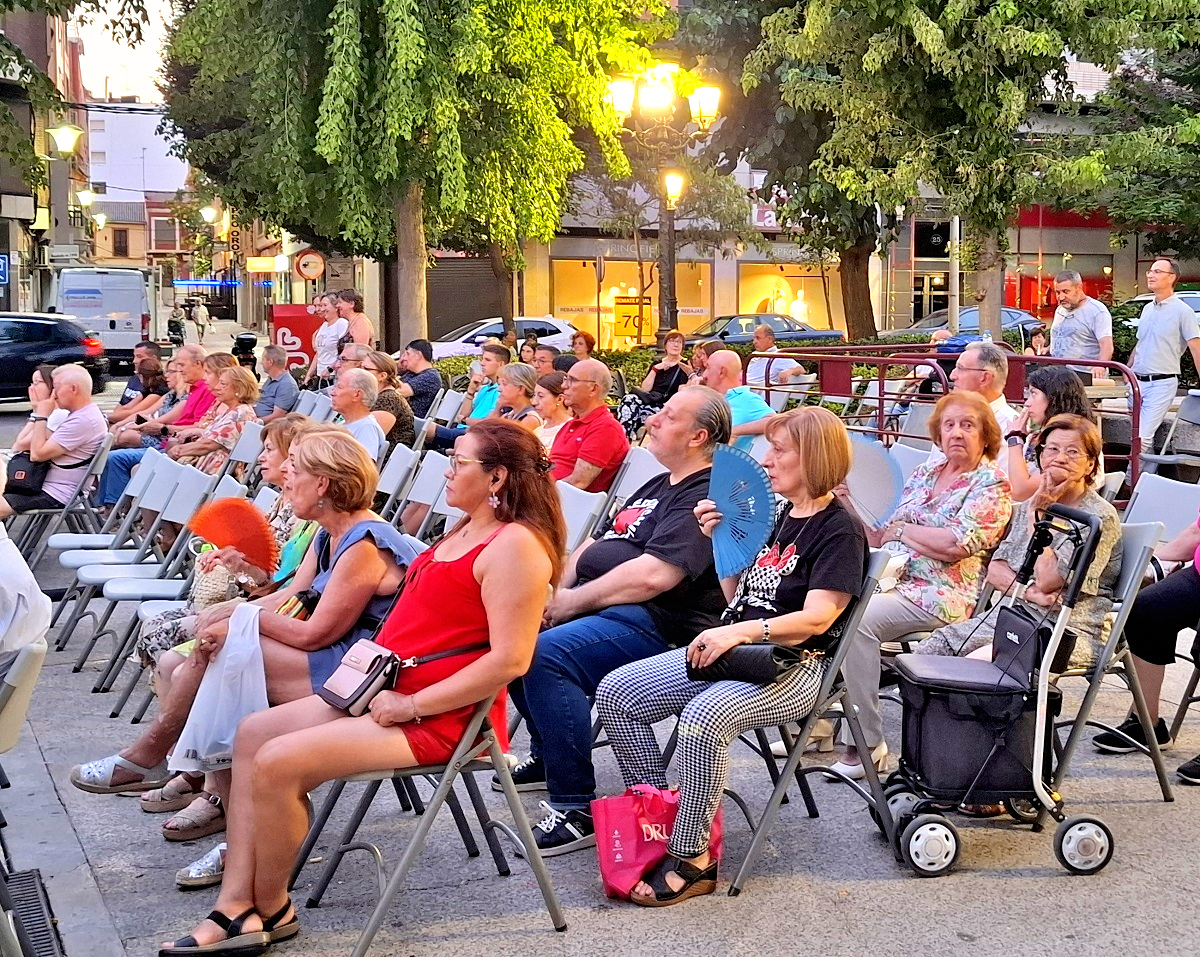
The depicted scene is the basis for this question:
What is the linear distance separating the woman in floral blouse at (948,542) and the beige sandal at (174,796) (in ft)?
7.53

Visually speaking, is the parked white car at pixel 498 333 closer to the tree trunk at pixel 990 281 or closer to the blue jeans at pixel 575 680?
the tree trunk at pixel 990 281

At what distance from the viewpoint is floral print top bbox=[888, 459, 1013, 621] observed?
5.15 meters

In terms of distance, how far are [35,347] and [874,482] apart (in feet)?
60.8

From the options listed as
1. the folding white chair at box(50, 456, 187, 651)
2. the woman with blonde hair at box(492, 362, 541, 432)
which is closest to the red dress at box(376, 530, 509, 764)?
the folding white chair at box(50, 456, 187, 651)

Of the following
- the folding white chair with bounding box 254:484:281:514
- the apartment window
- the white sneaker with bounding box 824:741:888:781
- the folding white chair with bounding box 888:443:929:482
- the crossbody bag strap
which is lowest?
the white sneaker with bounding box 824:741:888:781

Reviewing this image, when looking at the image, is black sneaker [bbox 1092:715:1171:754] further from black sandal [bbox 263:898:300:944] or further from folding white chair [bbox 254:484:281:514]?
folding white chair [bbox 254:484:281:514]

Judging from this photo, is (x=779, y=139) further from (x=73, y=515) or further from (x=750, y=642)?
(x=750, y=642)

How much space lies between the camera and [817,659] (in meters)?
4.33

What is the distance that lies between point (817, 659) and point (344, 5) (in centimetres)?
1368

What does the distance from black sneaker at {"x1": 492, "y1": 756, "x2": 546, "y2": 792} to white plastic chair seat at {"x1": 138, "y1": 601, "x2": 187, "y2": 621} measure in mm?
1549

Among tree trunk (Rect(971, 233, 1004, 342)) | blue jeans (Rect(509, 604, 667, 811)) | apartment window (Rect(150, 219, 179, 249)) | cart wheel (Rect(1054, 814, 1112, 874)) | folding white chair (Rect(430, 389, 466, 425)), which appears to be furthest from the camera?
apartment window (Rect(150, 219, 179, 249))

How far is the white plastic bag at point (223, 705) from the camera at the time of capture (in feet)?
13.5

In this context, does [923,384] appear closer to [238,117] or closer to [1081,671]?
[1081,671]

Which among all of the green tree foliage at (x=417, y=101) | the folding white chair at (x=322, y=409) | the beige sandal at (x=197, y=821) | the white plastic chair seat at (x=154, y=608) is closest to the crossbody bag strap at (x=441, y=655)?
the beige sandal at (x=197, y=821)
